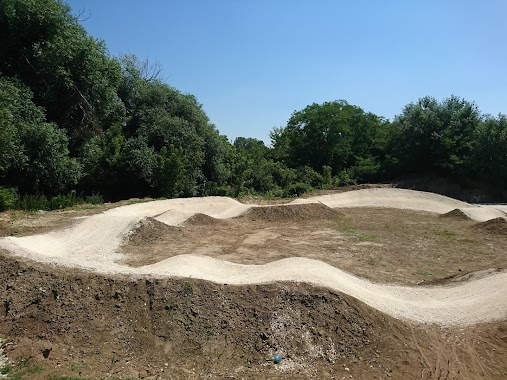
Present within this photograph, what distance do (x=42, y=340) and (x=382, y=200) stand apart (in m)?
20.4

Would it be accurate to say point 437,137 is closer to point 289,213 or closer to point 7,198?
point 289,213

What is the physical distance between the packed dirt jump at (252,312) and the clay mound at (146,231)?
70 cm

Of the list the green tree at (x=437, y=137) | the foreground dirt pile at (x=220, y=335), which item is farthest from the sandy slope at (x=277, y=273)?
the green tree at (x=437, y=137)

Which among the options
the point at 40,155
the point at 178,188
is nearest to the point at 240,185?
the point at 178,188

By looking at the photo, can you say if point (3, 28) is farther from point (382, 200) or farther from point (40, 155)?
point (382, 200)

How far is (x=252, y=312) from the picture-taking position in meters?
8.21

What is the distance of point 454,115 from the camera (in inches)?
1185

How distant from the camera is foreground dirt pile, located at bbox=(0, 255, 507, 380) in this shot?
7.05 metres

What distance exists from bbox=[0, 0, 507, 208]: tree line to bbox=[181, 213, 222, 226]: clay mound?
614 centimetres

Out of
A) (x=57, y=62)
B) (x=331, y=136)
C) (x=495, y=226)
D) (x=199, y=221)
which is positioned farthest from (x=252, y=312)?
(x=331, y=136)

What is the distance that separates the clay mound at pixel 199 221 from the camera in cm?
1780

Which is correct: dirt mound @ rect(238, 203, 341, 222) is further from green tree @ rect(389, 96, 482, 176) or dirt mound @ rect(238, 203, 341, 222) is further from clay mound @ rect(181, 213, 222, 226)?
green tree @ rect(389, 96, 482, 176)

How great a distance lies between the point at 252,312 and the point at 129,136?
67.3 ft

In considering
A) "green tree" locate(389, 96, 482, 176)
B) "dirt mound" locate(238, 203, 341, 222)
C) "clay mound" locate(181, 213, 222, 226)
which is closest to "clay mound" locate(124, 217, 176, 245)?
"clay mound" locate(181, 213, 222, 226)
